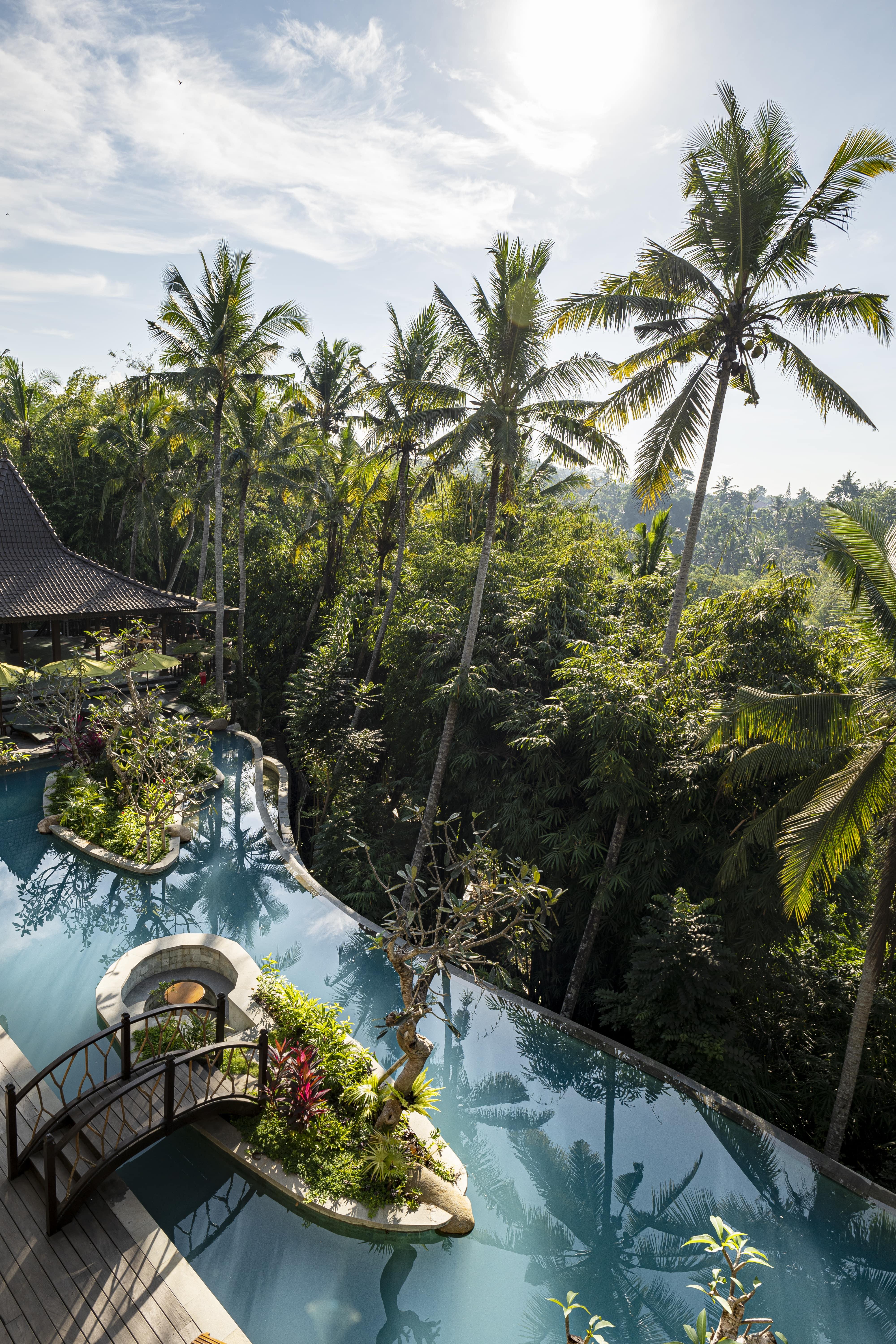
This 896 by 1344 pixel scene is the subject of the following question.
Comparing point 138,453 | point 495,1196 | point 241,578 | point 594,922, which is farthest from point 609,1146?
point 138,453

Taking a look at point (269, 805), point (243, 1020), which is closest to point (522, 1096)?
point (243, 1020)

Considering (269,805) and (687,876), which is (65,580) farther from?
(687,876)

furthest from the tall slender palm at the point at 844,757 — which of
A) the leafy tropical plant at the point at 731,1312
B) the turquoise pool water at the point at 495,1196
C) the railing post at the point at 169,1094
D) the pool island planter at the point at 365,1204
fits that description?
Answer: the railing post at the point at 169,1094

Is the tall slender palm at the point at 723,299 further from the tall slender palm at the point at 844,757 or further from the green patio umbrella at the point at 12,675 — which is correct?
the green patio umbrella at the point at 12,675

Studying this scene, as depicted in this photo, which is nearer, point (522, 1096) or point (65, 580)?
point (522, 1096)

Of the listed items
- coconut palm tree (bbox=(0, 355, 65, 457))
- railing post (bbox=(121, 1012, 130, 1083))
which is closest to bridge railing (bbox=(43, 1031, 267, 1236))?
railing post (bbox=(121, 1012, 130, 1083))

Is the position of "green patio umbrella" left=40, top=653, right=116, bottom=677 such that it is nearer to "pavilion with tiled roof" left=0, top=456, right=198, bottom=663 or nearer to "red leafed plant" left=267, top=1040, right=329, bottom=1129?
"pavilion with tiled roof" left=0, top=456, right=198, bottom=663
